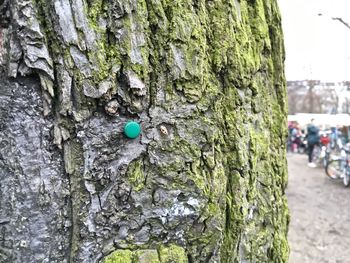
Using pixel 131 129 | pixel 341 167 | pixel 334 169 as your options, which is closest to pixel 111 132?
pixel 131 129

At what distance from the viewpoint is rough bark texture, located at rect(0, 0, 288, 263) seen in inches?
42.8

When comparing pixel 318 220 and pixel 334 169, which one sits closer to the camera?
pixel 318 220

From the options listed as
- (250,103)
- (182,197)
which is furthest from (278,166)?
(182,197)

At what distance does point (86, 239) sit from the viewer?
1.14 meters

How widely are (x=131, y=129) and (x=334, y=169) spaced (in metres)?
11.1

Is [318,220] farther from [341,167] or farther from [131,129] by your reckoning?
[131,129]

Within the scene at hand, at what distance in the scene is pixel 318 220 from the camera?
801cm

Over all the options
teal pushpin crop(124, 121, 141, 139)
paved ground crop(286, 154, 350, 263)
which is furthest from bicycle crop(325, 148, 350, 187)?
teal pushpin crop(124, 121, 141, 139)

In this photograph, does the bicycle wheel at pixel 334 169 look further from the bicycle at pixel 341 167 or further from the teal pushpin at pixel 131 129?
the teal pushpin at pixel 131 129

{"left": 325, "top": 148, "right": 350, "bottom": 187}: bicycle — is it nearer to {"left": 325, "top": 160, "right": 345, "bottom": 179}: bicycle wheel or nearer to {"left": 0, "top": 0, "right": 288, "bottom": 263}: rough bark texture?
{"left": 325, "top": 160, "right": 345, "bottom": 179}: bicycle wheel

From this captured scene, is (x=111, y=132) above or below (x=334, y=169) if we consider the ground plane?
above

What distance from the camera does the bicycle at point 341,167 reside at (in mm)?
10258

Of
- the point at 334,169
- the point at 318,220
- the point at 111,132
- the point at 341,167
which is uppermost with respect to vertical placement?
the point at 111,132

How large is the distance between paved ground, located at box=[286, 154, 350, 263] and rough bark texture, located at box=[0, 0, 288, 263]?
5.23 m
